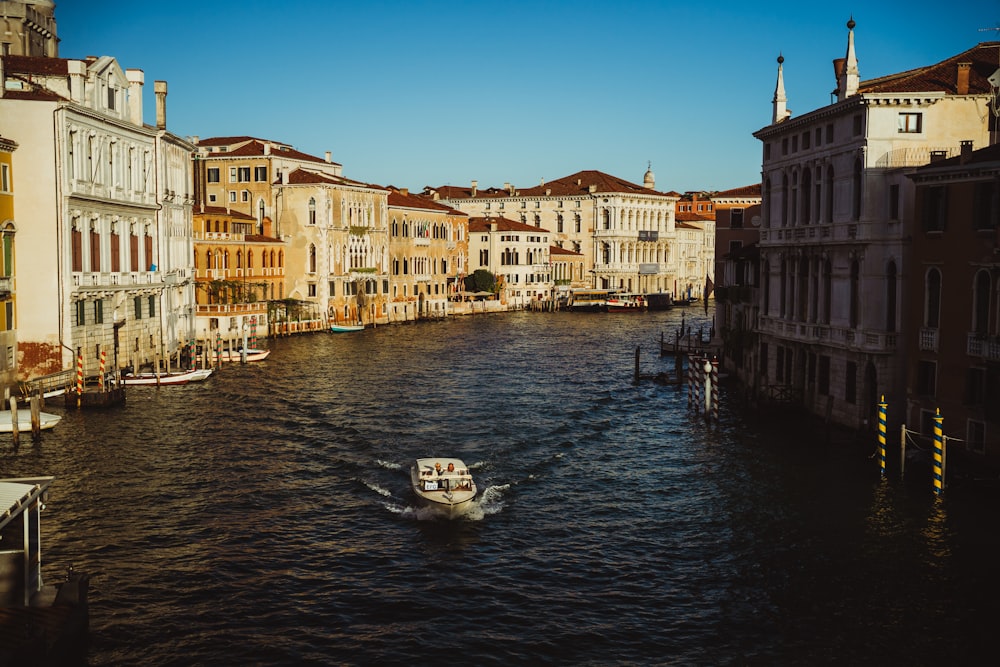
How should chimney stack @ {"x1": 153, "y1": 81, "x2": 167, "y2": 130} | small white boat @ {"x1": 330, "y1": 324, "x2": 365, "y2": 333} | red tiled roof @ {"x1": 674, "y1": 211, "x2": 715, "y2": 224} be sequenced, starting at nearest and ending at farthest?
chimney stack @ {"x1": 153, "y1": 81, "x2": 167, "y2": 130} → small white boat @ {"x1": 330, "y1": 324, "x2": 365, "y2": 333} → red tiled roof @ {"x1": 674, "y1": 211, "x2": 715, "y2": 224}

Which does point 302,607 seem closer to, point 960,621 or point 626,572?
point 626,572

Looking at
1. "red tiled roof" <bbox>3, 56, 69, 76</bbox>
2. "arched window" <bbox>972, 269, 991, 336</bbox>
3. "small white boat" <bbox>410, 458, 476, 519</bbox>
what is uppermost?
"red tiled roof" <bbox>3, 56, 69, 76</bbox>

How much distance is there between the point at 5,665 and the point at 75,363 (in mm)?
25950

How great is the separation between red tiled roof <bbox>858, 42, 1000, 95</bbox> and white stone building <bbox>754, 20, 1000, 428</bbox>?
0.04 meters

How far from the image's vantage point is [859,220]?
29.8 metres

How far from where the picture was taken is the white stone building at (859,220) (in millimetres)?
29172

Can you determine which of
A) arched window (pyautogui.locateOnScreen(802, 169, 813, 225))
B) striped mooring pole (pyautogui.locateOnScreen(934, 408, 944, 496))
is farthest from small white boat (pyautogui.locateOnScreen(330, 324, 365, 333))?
striped mooring pole (pyautogui.locateOnScreen(934, 408, 944, 496))

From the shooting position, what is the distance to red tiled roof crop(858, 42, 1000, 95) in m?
29.9

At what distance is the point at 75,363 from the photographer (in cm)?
3738

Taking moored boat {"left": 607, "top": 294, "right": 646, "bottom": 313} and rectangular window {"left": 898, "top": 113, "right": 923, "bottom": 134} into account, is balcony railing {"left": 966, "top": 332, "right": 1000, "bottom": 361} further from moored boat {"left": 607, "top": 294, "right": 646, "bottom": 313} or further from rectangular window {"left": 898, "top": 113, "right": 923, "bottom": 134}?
moored boat {"left": 607, "top": 294, "right": 646, "bottom": 313}

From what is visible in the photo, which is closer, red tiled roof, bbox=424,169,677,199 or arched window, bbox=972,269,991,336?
arched window, bbox=972,269,991,336

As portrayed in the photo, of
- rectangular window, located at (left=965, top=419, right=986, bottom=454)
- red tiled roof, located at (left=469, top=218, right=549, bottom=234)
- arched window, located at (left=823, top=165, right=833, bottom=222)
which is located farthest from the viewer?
red tiled roof, located at (left=469, top=218, right=549, bottom=234)

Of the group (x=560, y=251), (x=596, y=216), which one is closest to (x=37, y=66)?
(x=560, y=251)

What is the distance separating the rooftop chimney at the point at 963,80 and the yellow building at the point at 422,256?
197ft
